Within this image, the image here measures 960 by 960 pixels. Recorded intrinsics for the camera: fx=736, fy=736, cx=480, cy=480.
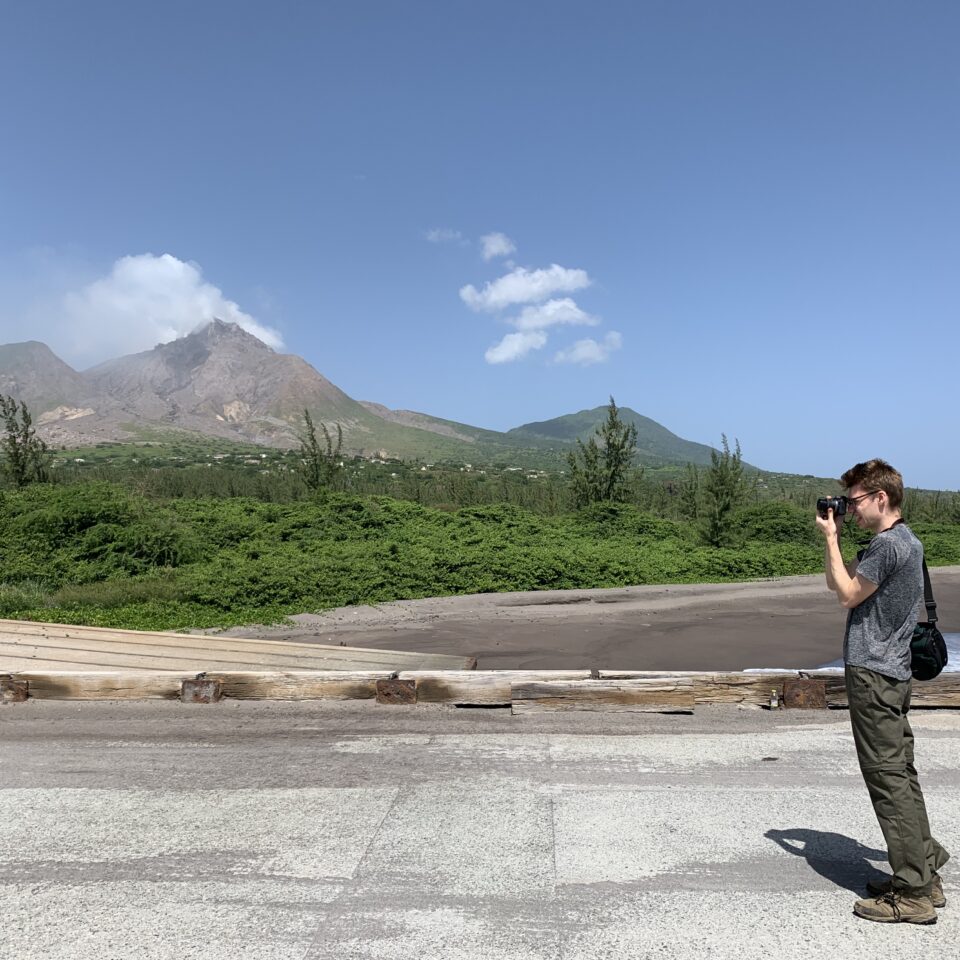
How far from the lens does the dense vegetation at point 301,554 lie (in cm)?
1485

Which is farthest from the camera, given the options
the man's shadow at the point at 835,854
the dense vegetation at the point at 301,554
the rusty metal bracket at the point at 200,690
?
the dense vegetation at the point at 301,554

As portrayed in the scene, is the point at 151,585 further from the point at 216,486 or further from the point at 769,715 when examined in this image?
the point at 216,486

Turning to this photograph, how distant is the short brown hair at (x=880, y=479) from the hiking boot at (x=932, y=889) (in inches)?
71.9

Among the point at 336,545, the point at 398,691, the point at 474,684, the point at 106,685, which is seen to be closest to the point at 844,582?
the point at 474,684

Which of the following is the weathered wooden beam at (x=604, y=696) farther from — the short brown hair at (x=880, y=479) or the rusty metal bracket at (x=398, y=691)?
the short brown hair at (x=880, y=479)

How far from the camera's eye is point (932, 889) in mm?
3537

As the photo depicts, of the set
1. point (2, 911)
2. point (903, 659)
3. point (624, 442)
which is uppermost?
point (624, 442)

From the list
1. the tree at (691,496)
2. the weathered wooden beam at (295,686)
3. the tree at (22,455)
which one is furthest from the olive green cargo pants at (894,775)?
the tree at (691,496)

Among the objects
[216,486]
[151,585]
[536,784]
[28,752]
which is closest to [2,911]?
A: [28,752]

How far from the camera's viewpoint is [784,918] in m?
3.53

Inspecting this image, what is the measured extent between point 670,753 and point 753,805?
108cm

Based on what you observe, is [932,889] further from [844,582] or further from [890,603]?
[844,582]

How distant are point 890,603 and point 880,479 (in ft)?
2.01

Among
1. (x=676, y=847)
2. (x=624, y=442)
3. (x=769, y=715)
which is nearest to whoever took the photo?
(x=676, y=847)
